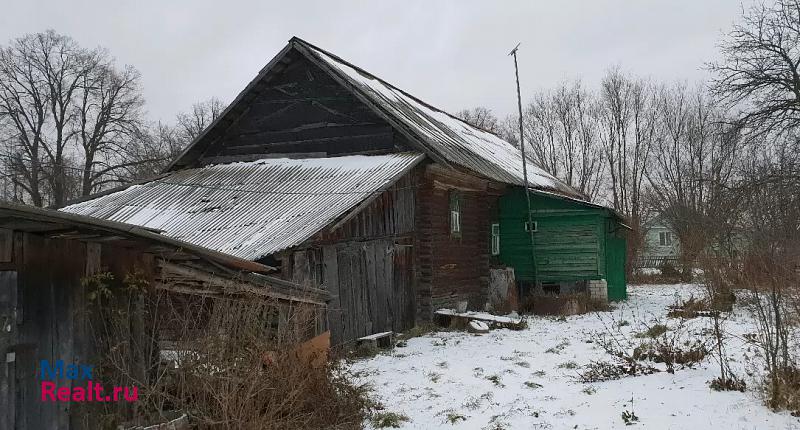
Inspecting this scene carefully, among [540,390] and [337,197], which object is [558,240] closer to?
[337,197]

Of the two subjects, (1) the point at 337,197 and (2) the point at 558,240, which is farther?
(2) the point at 558,240

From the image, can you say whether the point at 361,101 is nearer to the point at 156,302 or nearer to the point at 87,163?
the point at 156,302

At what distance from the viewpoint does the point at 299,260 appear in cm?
1004

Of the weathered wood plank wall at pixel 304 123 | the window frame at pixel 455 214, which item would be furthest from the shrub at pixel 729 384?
the window frame at pixel 455 214

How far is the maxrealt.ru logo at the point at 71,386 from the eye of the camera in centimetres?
440

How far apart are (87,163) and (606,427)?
1236 inches

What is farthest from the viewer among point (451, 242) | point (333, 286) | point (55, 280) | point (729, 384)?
point (451, 242)

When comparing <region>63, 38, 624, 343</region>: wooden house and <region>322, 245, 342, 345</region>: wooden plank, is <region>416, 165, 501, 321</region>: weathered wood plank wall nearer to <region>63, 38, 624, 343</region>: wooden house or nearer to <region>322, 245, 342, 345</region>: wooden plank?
<region>63, 38, 624, 343</region>: wooden house

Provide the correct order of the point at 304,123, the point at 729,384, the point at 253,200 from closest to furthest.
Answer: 1. the point at 729,384
2. the point at 253,200
3. the point at 304,123

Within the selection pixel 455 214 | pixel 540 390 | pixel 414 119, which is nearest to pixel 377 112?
pixel 414 119

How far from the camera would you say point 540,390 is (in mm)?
7758

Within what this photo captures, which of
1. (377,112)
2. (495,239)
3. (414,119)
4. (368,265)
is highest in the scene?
(414,119)

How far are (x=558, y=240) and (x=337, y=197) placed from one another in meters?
9.03

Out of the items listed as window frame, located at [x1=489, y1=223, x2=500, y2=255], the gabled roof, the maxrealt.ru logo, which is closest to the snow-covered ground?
the maxrealt.ru logo
